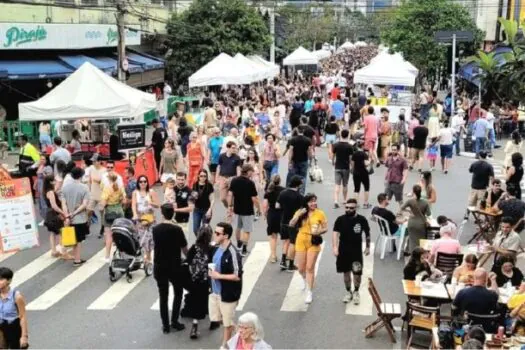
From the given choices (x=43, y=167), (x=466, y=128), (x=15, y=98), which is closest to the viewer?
(x=43, y=167)

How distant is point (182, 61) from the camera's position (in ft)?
125

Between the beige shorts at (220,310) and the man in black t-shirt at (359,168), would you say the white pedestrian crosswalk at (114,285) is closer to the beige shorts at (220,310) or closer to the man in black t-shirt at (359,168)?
the beige shorts at (220,310)

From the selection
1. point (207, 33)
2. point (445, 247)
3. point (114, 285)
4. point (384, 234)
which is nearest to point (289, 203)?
point (384, 234)

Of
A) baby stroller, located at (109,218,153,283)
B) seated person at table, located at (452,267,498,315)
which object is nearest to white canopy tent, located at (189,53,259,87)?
baby stroller, located at (109,218,153,283)

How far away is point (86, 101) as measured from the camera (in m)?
17.3

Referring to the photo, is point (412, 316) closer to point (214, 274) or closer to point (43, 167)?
point (214, 274)

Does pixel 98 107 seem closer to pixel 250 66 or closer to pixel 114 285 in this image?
pixel 114 285

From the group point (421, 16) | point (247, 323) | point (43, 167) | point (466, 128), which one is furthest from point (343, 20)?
point (247, 323)

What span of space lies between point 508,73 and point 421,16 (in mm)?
31459

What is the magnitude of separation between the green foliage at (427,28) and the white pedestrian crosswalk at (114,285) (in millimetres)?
28223

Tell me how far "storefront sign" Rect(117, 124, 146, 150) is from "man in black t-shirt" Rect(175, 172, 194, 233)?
6.24m

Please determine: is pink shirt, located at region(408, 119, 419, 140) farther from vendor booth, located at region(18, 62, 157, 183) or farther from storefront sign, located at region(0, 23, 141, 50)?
storefront sign, located at region(0, 23, 141, 50)

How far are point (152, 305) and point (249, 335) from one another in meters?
4.01

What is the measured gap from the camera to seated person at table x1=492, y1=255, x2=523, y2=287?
9.63 metres
